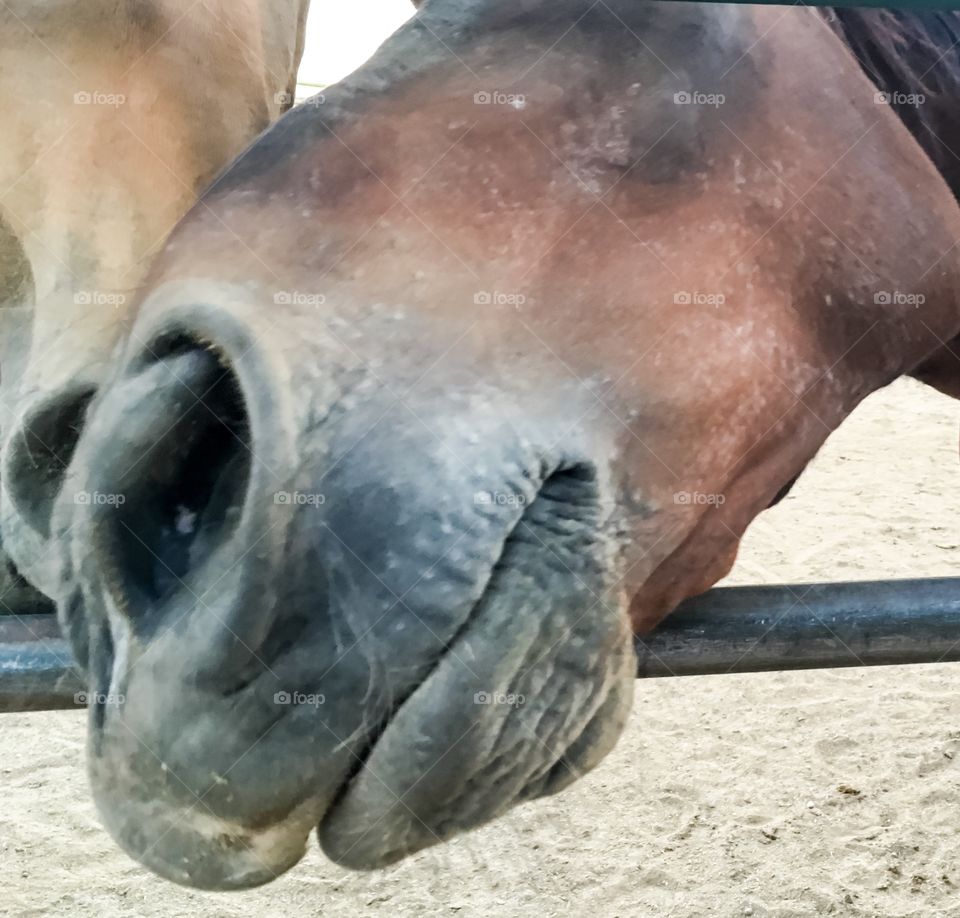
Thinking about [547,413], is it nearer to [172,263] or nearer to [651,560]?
[651,560]

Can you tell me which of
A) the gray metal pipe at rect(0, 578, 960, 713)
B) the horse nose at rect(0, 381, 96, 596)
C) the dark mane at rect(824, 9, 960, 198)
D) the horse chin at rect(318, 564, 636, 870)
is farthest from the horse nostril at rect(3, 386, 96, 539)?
the dark mane at rect(824, 9, 960, 198)

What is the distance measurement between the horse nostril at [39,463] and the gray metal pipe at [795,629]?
0.35 ft

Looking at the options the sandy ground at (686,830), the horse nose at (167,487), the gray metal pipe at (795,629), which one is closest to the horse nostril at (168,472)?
the horse nose at (167,487)

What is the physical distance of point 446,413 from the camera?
46 cm

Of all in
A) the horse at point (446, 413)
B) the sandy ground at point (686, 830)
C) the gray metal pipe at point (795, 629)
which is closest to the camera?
the horse at point (446, 413)

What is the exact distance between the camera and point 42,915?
1.67 m

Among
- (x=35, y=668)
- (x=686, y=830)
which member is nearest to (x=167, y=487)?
(x=35, y=668)

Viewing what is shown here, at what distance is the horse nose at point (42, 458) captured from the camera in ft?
2.02

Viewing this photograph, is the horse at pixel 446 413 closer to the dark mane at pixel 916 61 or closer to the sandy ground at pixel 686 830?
the dark mane at pixel 916 61

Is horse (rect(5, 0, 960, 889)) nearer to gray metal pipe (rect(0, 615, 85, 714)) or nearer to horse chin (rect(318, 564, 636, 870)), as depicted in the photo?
horse chin (rect(318, 564, 636, 870))

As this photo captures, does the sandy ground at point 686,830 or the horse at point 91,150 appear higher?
the horse at point 91,150

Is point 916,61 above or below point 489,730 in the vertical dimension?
above

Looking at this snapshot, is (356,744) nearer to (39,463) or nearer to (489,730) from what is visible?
(489,730)

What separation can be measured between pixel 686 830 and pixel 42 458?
156cm
